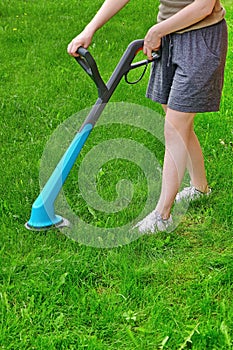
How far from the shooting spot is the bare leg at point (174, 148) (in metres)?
2.51

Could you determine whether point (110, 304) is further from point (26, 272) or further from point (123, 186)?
point (123, 186)

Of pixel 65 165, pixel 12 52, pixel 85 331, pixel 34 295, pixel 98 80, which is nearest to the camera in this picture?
pixel 85 331

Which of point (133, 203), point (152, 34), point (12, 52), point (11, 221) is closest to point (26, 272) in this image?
point (11, 221)

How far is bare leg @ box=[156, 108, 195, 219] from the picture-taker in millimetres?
2510

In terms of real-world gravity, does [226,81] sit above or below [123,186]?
below

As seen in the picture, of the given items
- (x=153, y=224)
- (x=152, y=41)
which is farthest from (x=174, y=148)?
(x=152, y=41)

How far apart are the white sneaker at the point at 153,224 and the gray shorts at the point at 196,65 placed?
1.63 ft

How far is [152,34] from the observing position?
2.38 meters

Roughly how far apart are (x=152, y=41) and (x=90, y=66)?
27 centimetres

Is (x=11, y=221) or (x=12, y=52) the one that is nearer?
(x=11, y=221)

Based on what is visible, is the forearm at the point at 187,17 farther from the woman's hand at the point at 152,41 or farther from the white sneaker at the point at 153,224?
the white sneaker at the point at 153,224

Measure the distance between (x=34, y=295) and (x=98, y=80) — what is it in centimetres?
84

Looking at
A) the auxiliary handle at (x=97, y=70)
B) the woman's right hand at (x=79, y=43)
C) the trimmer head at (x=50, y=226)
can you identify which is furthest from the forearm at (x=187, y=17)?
the trimmer head at (x=50, y=226)

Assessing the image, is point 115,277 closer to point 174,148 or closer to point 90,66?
point 174,148
